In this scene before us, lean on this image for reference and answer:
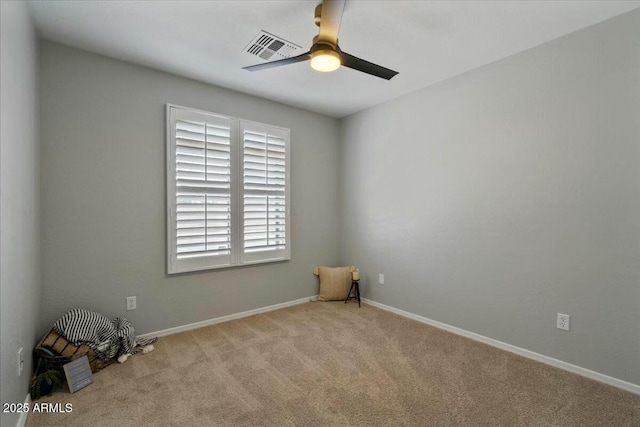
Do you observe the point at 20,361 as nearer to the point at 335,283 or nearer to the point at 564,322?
the point at 335,283

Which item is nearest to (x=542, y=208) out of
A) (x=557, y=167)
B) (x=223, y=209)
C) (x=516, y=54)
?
(x=557, y=167)

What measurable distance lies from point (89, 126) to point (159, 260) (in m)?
1.33

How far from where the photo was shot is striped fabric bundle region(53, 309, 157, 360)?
230cm

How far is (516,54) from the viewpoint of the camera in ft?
8.79

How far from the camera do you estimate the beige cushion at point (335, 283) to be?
4.10 meters

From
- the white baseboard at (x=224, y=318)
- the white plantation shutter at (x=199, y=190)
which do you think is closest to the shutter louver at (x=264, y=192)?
the white plantation shutter at (x=199, y=190)

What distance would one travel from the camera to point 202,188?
126 inches

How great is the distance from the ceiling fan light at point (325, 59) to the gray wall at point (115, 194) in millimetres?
1798

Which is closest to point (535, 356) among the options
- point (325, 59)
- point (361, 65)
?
point (361, 65)

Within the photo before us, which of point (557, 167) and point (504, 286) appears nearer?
point (557, 167)

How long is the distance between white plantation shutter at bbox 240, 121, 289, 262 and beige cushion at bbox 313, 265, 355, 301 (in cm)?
65

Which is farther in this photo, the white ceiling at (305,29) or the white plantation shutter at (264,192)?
the white plantation shutter at (264,192)

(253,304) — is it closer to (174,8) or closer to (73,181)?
(73,181)

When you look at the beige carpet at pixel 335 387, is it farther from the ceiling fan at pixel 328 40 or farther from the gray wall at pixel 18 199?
the ceiling fan at pixel 328 40
